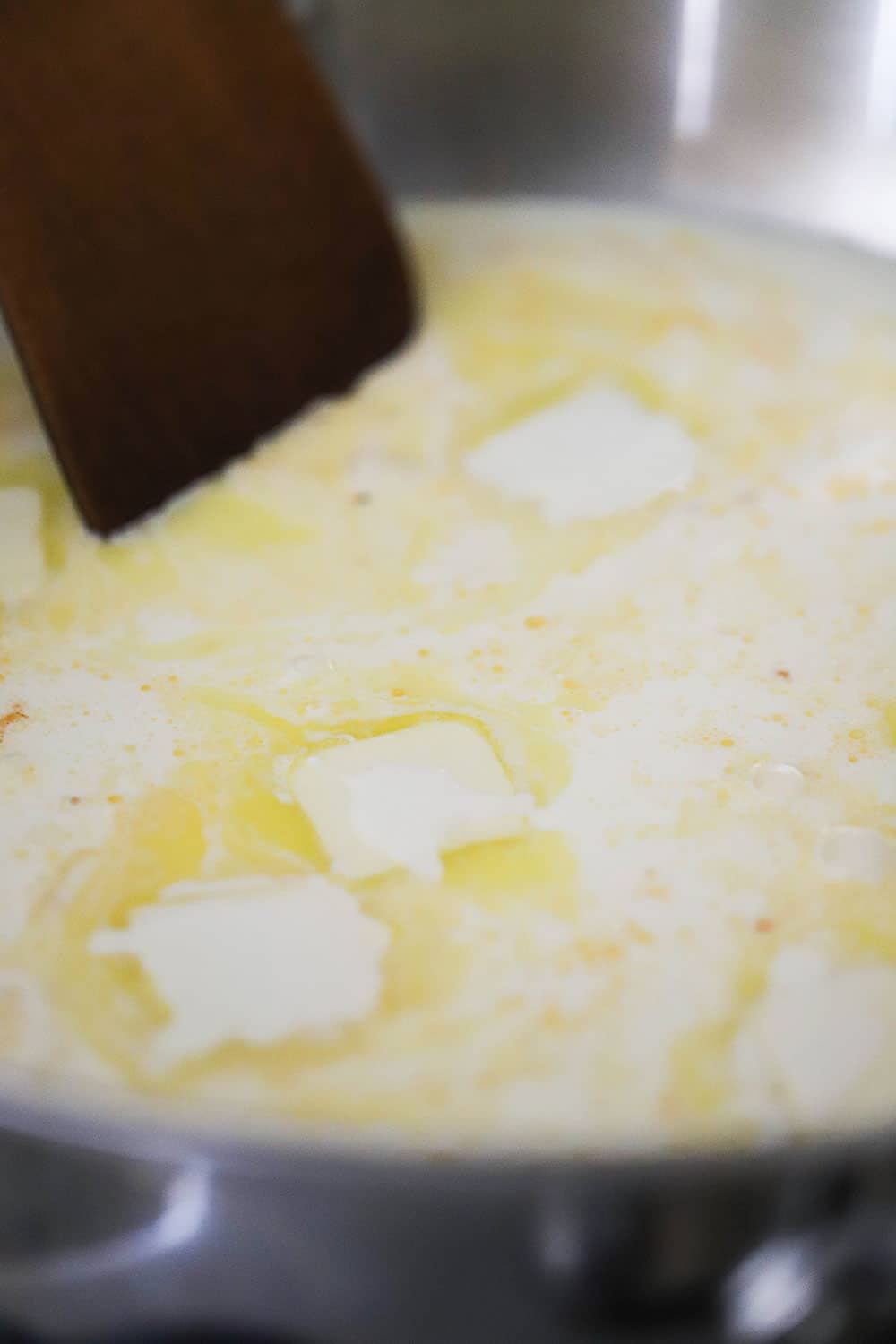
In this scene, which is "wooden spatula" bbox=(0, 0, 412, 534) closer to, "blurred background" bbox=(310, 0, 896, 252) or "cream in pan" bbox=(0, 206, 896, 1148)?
"cream in pan" bbox=(0, 206, 896, 1148)

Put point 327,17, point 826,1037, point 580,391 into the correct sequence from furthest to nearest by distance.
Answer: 1. point 327,17
2. point 580,391
3. point 826,1037

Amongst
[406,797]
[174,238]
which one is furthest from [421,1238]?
[174,238]

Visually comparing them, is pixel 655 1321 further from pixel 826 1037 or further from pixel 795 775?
pixel 795 775

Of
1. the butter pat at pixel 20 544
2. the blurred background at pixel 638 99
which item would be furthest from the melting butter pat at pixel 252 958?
the blurred background at pixel 638 99

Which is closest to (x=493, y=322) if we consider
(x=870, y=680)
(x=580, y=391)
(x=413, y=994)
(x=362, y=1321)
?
(x=580, y=391)

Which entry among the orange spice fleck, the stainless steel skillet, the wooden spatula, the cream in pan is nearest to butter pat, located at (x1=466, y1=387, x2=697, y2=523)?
the cream in pan

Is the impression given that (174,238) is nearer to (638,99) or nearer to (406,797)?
(406,797)

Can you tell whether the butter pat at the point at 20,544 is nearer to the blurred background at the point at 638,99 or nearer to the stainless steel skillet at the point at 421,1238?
the stainless steel skillet at the point at 421,1238
